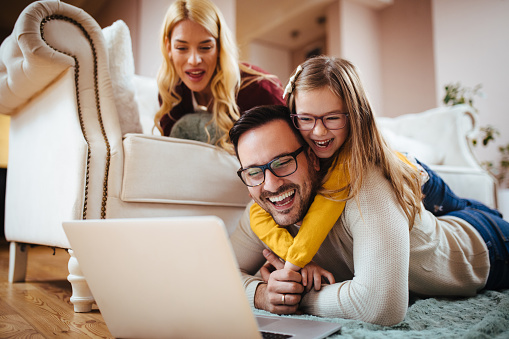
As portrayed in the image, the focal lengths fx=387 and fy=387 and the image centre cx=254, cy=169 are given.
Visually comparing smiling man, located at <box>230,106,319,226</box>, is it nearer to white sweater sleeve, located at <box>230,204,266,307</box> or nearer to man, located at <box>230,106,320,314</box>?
man, located at <box>230,106,320,314</box>

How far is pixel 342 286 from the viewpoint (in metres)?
0.87

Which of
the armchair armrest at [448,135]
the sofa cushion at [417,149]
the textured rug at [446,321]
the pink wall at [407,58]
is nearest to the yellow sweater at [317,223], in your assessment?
the textured rug at [446,321]

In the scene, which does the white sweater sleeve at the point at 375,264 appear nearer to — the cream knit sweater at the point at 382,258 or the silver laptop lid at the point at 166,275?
the cream knit sweater at the point at 382,258

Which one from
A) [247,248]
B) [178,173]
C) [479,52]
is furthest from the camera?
[479,52]

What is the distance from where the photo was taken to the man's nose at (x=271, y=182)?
2.98 ft

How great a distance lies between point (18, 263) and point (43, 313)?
25.4 inches

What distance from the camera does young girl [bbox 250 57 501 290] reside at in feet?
2.90

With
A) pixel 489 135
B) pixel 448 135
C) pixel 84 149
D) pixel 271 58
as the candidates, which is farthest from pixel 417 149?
pixel 271 58

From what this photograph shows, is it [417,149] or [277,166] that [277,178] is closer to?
[277,166]

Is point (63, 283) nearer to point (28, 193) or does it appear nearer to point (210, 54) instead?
point (28, 193)

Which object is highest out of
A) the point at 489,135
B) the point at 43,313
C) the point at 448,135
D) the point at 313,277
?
the point at 489,135

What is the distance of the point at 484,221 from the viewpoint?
123cm

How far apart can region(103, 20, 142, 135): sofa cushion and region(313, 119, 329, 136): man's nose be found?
720 mm

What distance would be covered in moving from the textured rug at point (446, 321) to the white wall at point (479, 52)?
3490mm
